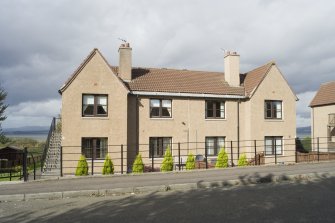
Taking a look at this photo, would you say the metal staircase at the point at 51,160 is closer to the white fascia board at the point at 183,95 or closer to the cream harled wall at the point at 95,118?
the cream harled wall at the point at 95,118

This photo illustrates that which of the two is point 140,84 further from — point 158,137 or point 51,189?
point 51,189

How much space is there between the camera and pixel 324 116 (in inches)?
1641

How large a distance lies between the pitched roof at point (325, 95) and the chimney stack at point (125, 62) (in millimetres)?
26298

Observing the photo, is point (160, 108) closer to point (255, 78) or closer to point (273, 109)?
point (255, 78)

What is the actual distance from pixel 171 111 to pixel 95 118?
563 centimetres

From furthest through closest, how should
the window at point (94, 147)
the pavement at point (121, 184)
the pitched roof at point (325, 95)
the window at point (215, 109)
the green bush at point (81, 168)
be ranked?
the pitched roof at point (325, 95) → the window at point (215, 109) → the window at point (94, 147) → the green bush at point (81, 168) → the pavement at point (121, 184)

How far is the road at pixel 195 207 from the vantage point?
26.8 feet

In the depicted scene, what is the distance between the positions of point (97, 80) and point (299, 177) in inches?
558

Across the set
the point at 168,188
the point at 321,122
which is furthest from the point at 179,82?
the point at 321,122

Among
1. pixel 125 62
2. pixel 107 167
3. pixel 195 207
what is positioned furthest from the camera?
pixel 125 62

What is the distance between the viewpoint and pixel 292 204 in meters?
9.39

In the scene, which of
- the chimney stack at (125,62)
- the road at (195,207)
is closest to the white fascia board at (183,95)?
the chimney stack at (125,62)

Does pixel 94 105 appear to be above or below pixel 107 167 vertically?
above

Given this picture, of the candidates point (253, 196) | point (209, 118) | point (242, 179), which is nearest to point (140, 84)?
point (209, 118)
